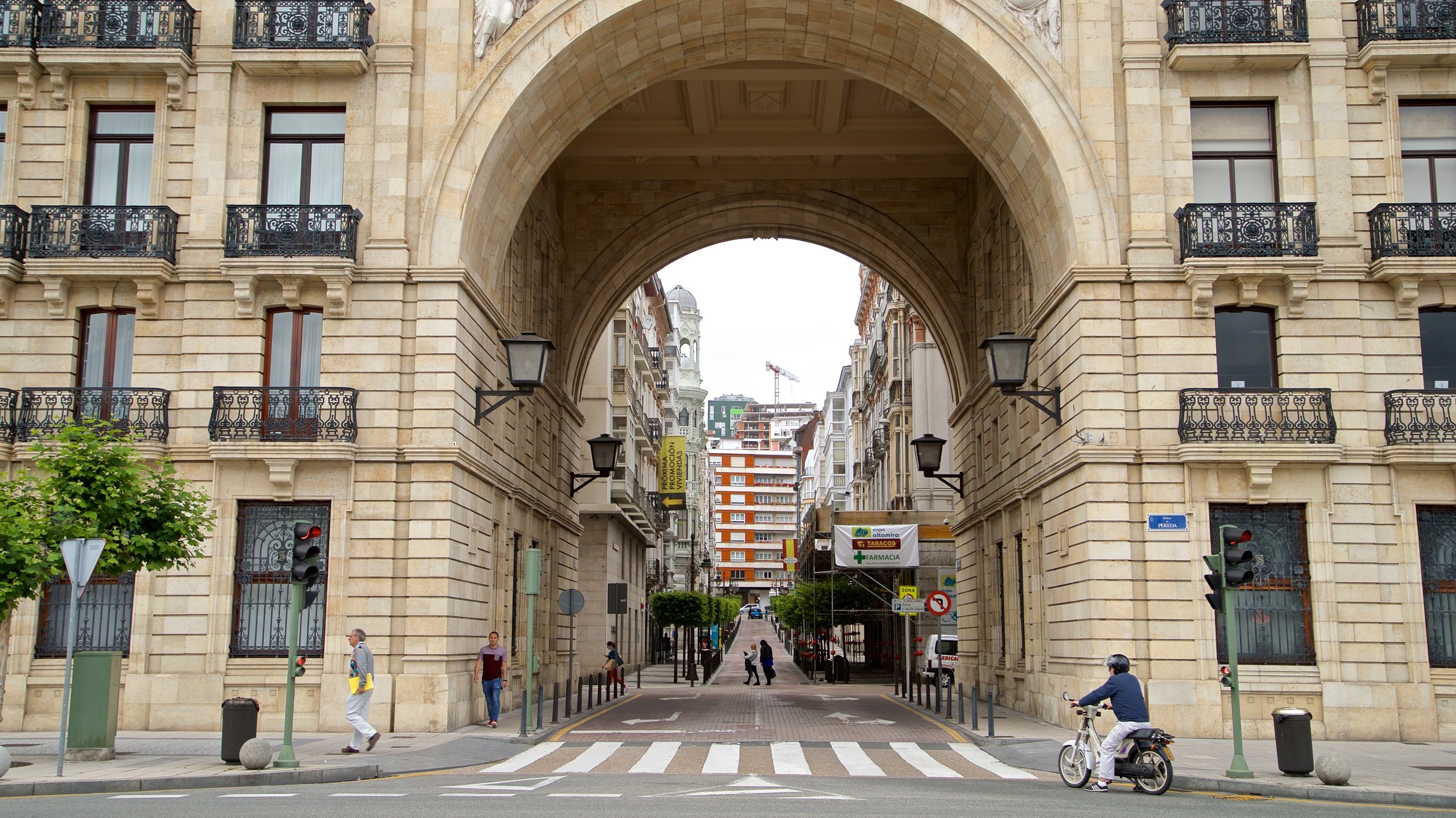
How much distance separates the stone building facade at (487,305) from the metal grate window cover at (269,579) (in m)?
0.07

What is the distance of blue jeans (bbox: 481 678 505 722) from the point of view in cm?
2320

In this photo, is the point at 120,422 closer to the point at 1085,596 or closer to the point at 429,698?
the point at 429,698

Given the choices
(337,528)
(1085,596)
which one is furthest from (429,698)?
(1085,596)

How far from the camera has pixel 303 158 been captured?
906 inches

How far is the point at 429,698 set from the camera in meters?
21.3

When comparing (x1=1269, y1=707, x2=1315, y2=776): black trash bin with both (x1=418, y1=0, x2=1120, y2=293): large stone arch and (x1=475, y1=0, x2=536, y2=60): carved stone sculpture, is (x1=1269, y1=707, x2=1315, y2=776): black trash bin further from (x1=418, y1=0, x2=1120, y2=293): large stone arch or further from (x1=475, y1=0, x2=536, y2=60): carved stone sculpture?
(x1=475, y1=0, x2=536, y2=60): carved stone sculpture

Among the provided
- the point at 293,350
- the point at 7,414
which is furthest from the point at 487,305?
the point at 7,414

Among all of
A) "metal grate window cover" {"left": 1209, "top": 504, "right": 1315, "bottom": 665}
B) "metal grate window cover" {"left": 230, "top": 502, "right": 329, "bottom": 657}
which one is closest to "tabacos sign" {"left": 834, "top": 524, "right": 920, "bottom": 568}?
"metal grate window cover" {"left": 1209, "top": 504, "right": 1315, "bottom": 665}

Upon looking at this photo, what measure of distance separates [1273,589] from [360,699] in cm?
1433

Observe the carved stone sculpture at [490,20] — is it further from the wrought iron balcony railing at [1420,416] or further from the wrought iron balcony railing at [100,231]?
the wrought iron balcony railing at [1420,416]

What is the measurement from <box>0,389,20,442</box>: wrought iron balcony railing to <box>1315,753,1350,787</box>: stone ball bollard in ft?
66.2

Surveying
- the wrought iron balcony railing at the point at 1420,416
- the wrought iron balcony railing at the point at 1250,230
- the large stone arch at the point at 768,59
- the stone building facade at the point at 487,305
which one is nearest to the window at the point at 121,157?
the stone building facade at the point at 487,305

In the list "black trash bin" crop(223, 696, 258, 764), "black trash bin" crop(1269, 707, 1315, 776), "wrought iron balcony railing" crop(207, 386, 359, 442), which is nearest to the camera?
"black trash bin" crop(1269, 707, 1315, 776)

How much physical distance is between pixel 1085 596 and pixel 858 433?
6152 centimetres
